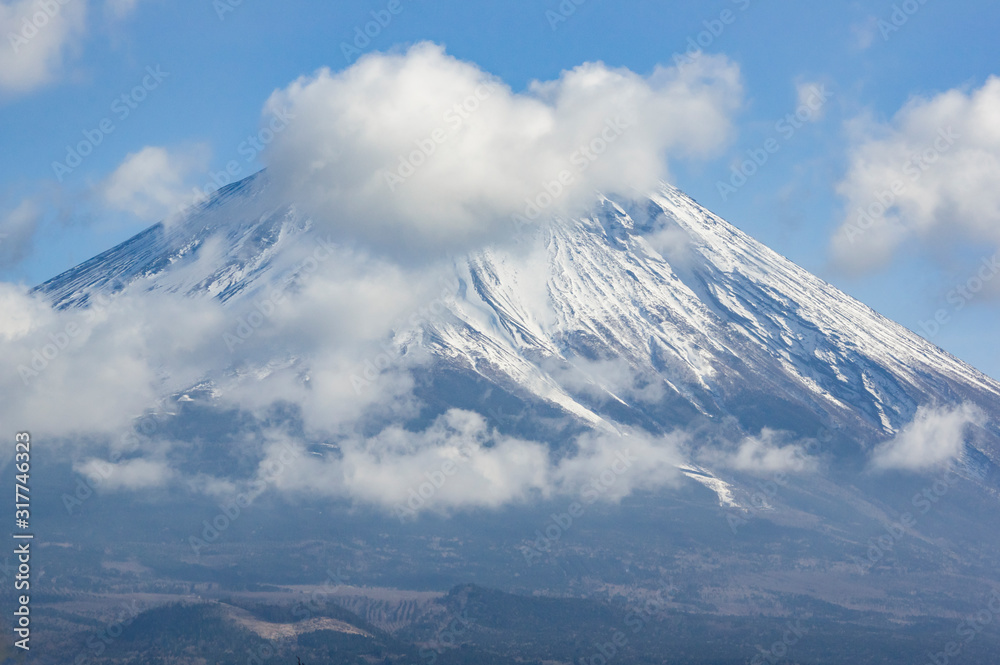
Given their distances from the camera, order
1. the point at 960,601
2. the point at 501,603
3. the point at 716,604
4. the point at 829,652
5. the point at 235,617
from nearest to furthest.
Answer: the point at 235,617 < the point at 829,652 < the point at 501,603 < the point at 716,604 < the point at 960,601

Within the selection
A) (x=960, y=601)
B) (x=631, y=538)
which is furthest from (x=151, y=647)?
(x=960, y=601)

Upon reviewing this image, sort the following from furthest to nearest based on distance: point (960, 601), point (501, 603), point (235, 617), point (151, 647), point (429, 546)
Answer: point (429, 546), point (960, 601), point (501, 603), point (235, 617), point (151, 647)

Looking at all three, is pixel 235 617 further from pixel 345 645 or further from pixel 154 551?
pixel 154 551

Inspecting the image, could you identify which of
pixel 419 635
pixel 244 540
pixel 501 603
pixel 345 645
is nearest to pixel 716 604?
pixel 501 603

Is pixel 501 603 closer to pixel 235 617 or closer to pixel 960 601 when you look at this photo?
pixel 235 617

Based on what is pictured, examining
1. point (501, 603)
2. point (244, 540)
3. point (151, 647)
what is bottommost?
point (151, 647)

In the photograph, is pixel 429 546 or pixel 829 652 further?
pixel 429 546

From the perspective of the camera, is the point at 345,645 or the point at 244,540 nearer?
the point at 345,645

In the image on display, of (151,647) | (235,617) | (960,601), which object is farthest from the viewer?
(960,601)

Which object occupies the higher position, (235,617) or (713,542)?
(713,542)
